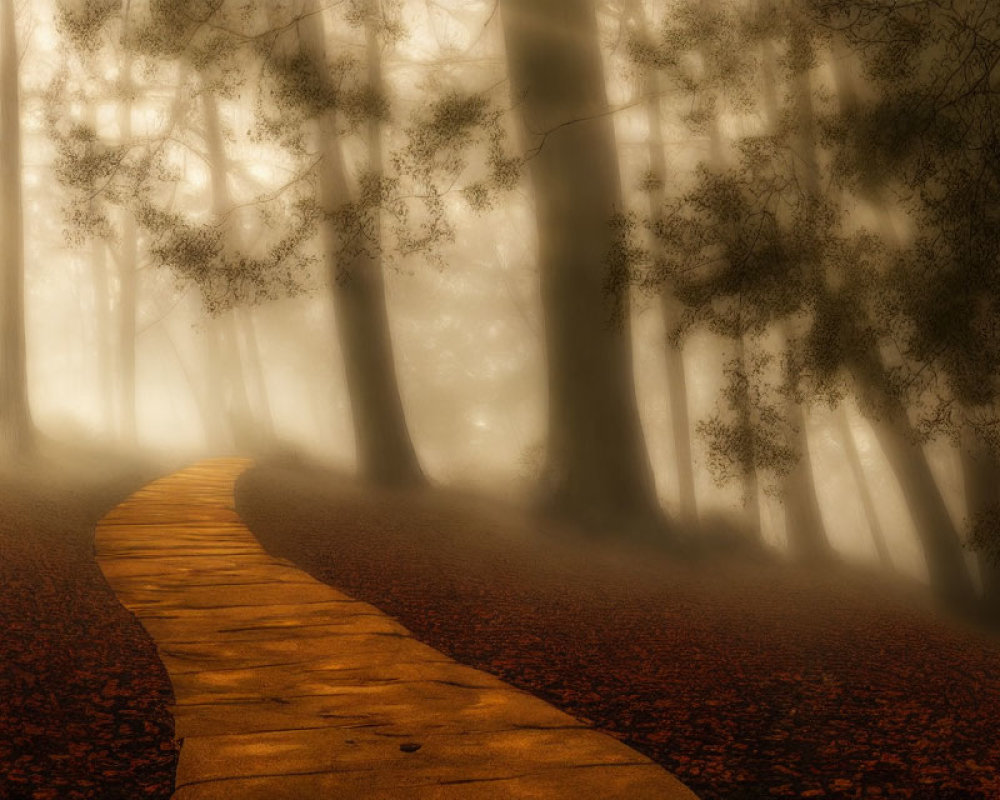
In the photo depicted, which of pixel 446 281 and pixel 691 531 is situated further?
pixel 446 281

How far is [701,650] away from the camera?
13.7 feet

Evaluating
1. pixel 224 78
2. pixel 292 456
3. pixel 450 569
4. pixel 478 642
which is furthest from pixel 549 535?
pixel 292 456

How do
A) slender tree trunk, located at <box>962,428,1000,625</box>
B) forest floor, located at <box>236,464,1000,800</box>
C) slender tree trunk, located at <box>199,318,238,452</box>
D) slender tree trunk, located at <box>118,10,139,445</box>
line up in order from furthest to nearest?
slender tree trunk, located at <box>199,318,238,452</box>, slender tree trunk, located at <box>118,10,139,445</box>, slender tree trunk, located at <box>962,428,1000,625</box>, forest floor, located at <box>236,464,1000,800</box>

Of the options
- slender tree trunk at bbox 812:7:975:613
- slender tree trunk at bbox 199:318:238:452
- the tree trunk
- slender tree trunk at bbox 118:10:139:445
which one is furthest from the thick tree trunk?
slender tree trunk at bbox 118:10:139:445

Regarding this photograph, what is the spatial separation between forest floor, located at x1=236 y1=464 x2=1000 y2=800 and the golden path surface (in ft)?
0.69

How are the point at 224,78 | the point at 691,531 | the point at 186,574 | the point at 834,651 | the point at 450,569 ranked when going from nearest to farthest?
the point at 834,651, the point at 186,574, the point at 450,569, the point at 224,78, the point at 691,531

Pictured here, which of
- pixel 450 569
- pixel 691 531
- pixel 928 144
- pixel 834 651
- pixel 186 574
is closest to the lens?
pixel 834 651

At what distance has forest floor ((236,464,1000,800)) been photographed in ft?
8.82

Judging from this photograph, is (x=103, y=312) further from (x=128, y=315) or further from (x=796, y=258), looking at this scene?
(x=796, y=258)

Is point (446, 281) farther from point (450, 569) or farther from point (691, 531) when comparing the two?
point (450, 569)

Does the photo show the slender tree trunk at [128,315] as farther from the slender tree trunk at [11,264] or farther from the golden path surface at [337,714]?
the golden path surface at [337,714]

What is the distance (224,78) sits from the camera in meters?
8.12

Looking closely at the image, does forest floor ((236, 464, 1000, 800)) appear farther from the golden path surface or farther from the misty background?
the misty background

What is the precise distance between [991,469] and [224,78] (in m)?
8.11
